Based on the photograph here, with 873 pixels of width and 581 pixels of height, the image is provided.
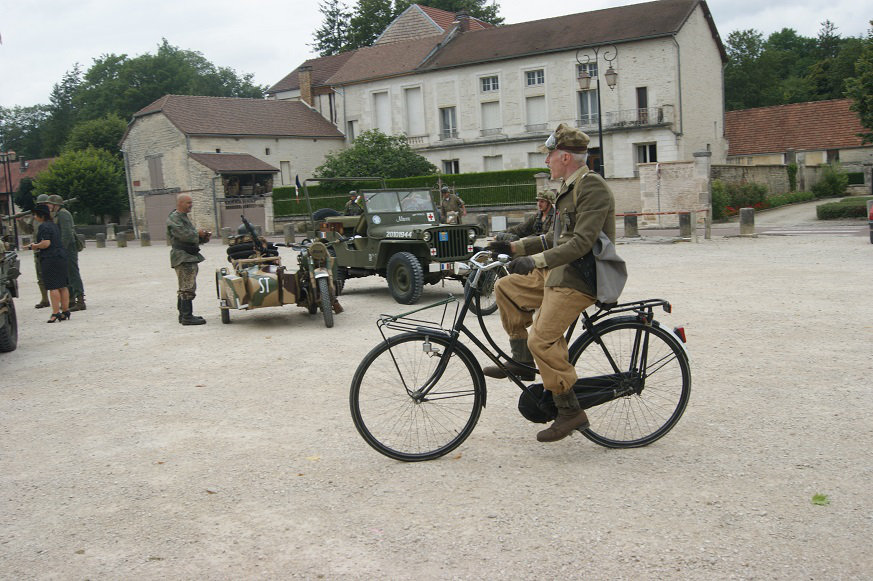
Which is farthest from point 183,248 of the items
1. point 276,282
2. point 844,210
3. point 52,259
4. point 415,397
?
point 844,210

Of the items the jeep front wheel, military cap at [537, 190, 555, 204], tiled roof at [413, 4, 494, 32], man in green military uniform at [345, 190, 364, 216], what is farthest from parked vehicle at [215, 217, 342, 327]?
tiled roof at [413, 4, 494, 32]

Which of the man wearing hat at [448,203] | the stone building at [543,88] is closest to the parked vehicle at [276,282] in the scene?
the man wearing hat at [448,203]

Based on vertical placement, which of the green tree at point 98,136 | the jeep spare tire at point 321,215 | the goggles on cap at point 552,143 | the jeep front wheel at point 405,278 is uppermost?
the green tree at point 98,136

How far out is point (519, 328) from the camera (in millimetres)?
4750

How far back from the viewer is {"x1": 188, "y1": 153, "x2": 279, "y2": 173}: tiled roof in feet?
147

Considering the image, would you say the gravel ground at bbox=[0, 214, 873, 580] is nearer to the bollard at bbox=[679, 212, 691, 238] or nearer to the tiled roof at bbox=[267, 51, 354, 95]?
the bollard at bbox=[679, 212, 691, 238]

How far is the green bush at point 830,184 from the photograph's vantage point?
4253 cm

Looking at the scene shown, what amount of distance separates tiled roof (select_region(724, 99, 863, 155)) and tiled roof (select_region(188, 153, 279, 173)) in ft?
93.9

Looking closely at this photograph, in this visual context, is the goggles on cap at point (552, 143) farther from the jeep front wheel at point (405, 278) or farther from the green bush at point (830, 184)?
the green bush at point (830, 184)

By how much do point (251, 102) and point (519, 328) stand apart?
5025 cm

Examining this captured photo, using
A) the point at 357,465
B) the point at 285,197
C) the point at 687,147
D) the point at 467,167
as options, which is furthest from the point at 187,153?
the point at 357,465

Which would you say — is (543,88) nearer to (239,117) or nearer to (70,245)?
(239,117)

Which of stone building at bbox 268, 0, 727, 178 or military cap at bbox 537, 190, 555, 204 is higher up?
stone building at bbox 268, 0, 727, 178

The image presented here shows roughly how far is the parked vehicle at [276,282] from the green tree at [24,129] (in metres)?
85.8
